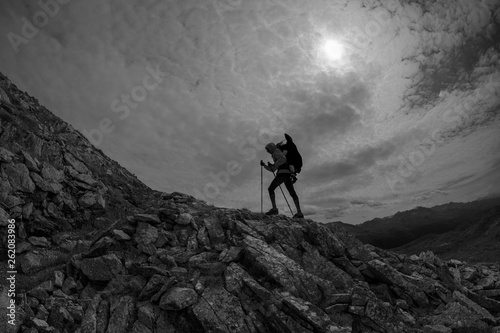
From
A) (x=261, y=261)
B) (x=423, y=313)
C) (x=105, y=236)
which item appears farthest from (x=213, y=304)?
(x=423, y=313)

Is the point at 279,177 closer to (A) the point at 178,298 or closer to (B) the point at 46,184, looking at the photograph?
(A) the point at 178,298

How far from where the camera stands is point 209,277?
1090 cm

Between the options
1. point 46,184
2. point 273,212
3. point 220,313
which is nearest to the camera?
point 220,313

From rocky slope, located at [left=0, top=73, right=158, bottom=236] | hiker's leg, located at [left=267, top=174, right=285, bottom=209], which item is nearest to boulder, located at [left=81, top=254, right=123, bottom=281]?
rocky slope, located at [left=0, top=73, right=158, bottom=236]

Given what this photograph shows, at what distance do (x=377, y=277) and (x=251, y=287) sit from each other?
22.7 ft

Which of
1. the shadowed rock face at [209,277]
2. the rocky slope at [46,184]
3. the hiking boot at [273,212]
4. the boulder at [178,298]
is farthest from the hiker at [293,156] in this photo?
the rocky slope at [46,184]

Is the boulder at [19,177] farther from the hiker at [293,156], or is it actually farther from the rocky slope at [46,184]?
the hiker at [293,156]

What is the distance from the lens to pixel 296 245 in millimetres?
13852

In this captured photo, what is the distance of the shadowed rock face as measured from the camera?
932cm

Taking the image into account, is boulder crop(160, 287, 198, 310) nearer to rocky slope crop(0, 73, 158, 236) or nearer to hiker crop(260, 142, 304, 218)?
hiker crop(260, 142, 304, 218)

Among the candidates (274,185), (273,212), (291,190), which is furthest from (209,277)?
(291,190)

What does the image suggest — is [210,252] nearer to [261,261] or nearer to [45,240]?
[261,261]

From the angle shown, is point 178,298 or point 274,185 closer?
point 178,298

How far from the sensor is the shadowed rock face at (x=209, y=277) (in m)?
9.32
